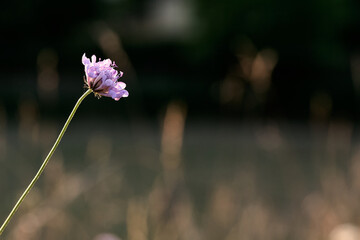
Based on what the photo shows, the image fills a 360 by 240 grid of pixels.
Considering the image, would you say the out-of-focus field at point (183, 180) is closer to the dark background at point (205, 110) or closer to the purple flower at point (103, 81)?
the dark background at point (205, 110)

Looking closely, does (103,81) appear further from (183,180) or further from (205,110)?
(205,110)

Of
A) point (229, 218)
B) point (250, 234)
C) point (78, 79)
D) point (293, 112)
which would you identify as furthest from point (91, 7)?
point (250, 234)

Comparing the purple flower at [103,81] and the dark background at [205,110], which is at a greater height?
the purple flower at [103,81]

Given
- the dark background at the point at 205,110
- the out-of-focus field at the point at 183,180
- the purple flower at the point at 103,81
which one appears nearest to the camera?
the purple flower at the point at 103,81

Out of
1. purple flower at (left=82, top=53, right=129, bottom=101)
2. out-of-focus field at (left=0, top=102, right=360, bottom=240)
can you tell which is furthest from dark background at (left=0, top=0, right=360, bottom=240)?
purple flower at (left=82, top=53, right=129, bottom=101)

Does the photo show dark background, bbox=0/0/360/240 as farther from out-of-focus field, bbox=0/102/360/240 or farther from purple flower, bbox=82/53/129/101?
purple flower, bbox=82/53/129/101

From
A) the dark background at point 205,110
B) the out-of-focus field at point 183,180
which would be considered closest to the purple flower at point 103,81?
the out-of-focus field at point 183,180

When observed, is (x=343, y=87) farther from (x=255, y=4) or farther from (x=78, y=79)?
(x=78, y=79)
